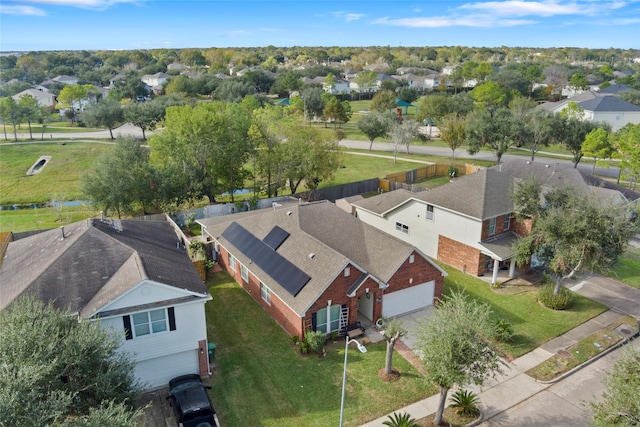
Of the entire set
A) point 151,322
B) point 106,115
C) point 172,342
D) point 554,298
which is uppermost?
point 106,115

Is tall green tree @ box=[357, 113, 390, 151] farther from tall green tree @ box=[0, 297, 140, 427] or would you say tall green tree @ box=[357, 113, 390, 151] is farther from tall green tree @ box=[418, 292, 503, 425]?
tall green tree @ box=[0, 297, 140, 427]

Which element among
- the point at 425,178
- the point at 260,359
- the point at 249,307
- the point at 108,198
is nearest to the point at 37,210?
the point at 108,198

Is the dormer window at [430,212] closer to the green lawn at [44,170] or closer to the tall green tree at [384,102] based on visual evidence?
the green lawn at [44,170]

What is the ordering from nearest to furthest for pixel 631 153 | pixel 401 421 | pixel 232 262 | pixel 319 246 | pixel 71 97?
1. pixel 401 421
2. pixel 319 246
3. pixel 232 262
4. pixel 631 153
5. pixel 71 97

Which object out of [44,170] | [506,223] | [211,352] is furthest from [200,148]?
[44,170]

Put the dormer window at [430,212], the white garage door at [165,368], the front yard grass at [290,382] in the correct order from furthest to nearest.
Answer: the dormer window at [430,212], the white garage door at [165,368], the front yard grass at [290,382]

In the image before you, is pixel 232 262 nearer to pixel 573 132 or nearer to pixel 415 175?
pixel 415 175

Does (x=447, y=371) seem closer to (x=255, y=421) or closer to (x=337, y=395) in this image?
(x=337, y=395)

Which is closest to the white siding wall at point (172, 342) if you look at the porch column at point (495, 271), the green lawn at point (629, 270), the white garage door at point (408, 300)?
the white garage door at point (408, 300)
